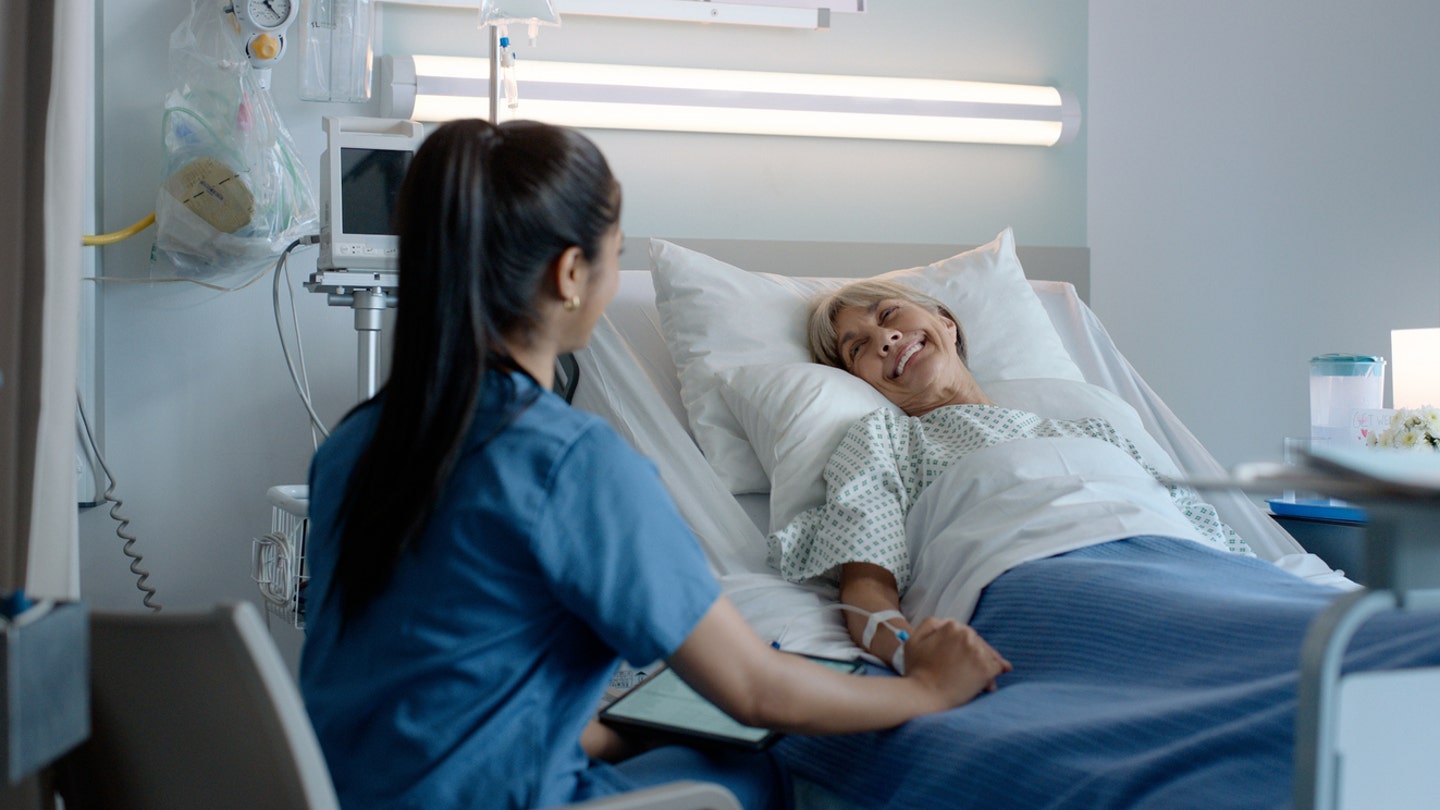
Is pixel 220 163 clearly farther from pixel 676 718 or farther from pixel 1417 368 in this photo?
pixel 1417 368

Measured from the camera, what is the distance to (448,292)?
928mm

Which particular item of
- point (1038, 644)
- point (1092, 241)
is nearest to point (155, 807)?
point (1038, 644)

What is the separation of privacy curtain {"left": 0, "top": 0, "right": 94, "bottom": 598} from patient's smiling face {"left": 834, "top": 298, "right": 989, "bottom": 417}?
4.27 ft

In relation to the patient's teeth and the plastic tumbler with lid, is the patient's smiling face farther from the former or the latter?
the plastic tumbler with lid

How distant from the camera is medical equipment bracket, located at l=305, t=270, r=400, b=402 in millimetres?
2000

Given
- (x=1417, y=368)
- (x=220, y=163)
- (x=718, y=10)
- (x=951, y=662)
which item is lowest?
(x=951, y=662)

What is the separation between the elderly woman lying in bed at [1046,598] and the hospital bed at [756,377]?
0.35 ft

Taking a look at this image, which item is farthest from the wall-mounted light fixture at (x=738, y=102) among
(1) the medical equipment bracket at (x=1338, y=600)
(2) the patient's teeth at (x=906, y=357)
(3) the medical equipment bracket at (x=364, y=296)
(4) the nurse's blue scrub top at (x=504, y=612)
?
(1) the medical equipment bracket at (x=1338, y=600)

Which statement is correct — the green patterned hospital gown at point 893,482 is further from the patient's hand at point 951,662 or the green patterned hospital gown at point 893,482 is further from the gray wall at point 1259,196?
the gray wall at point 1259,196

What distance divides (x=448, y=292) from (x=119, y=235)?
1.71m

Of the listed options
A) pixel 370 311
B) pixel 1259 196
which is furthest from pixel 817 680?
pixel 1259 196

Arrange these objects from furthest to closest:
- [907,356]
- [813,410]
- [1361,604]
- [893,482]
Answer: [907,356] → [813,410] → [893,482] → [1361,604]

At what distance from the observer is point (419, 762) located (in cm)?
92

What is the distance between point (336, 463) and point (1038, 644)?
32.4 inches
